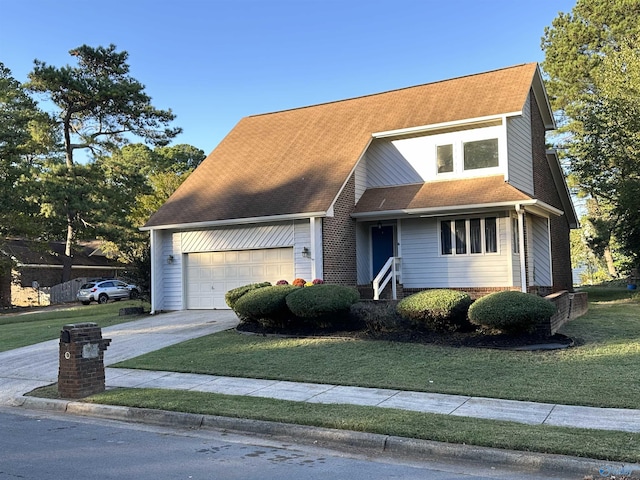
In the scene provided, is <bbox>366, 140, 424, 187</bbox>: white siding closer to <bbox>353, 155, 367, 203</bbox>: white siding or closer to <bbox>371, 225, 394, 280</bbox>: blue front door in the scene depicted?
<bbox>353, 155, 367, 203</bbox>: white siding

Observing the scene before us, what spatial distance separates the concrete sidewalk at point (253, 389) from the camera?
7188 millimetres

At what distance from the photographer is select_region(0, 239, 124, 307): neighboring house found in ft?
113

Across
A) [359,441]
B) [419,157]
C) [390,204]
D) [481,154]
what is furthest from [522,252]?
[359,441]

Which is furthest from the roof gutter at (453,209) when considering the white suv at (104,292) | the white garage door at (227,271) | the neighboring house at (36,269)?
the neighboring house at (36,269)

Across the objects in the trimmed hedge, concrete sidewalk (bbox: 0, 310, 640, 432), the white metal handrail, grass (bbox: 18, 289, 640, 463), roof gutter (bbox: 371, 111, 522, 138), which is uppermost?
roof gutter (bbox: 371, 111, 522, 138)

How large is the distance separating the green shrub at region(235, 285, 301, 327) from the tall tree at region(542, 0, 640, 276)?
1334 centimetres

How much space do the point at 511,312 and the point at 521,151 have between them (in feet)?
27.7

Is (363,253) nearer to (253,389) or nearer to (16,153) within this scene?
(253,389)

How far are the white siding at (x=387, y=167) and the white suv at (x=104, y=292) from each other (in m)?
18.9

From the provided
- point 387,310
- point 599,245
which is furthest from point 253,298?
point 599,245

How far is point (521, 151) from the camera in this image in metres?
18.3

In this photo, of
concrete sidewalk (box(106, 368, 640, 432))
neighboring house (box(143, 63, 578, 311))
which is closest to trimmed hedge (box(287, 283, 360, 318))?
neighboring house (box(143, 63, 578, 311))

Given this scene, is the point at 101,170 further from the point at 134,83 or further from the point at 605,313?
the point at 605,313

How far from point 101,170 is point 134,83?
5.51 metres
